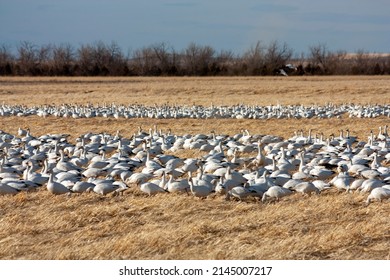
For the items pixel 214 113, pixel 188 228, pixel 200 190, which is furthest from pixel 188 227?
pixel 214 113

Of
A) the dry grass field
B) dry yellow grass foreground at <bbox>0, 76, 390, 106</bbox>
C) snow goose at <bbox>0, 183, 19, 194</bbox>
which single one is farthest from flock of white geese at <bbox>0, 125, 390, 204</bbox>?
dry yellow grass foreground at <bbox>0, 76, 390, 106</bbox>

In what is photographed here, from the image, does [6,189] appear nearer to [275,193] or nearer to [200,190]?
[200,190]

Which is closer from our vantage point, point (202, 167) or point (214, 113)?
point (202, 167)

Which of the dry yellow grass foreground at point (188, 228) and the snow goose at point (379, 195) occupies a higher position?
the snow goose at point (379, 195)

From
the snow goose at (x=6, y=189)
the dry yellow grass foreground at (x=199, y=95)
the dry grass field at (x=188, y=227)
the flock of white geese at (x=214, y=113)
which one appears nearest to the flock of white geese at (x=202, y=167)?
the snow goose at (x=6, y=189)

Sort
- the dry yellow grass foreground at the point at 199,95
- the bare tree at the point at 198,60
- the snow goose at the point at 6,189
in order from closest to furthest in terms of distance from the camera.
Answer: the snow goose at the point at 6,189 < the dry yellow grass foreground at the point at 199,95 < the bare tree at the point at 198,60

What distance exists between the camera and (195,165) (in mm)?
11445

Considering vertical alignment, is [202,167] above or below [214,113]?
above

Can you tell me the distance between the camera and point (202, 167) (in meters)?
11.2

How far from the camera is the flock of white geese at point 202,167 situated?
9602 millimetres

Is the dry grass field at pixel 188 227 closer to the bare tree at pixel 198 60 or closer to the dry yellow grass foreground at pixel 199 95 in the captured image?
the dry yellow grass foreground at pixel 199 95

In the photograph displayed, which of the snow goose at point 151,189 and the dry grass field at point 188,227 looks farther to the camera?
the snow goose at point 151,189

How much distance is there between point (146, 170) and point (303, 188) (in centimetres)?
283

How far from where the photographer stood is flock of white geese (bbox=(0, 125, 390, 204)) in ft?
31.5
